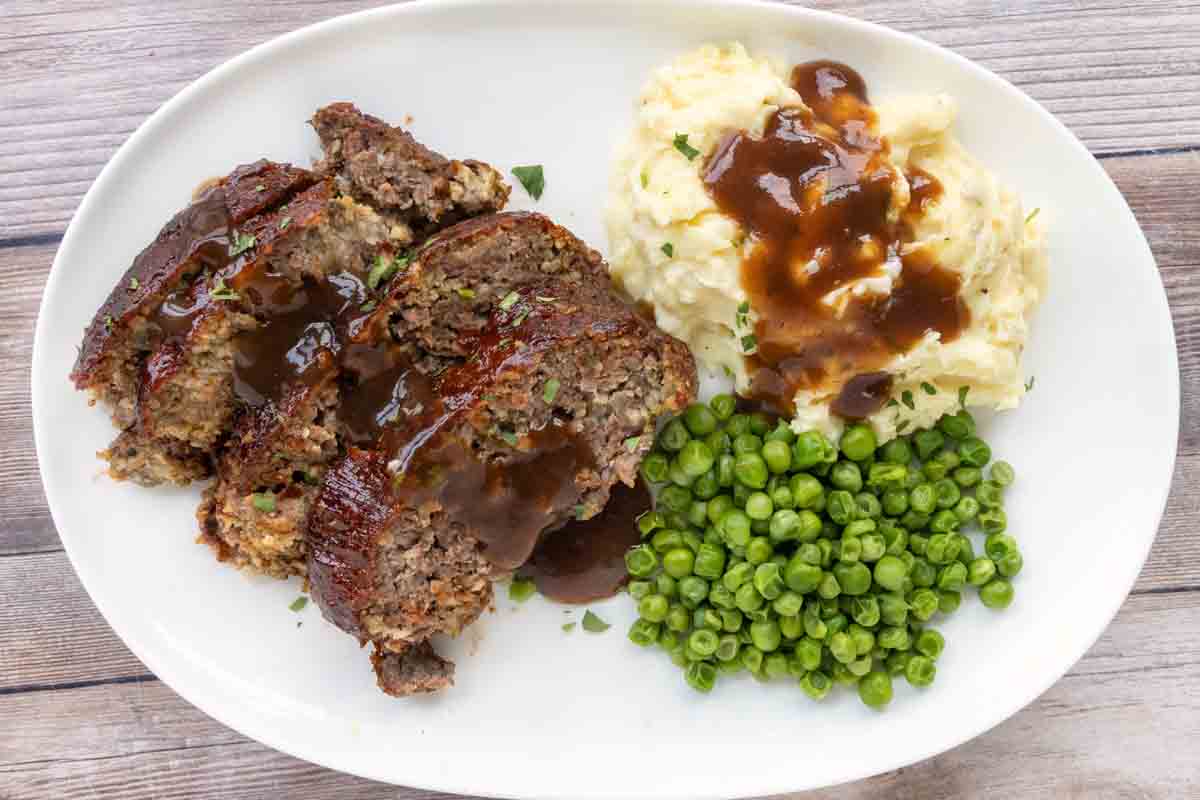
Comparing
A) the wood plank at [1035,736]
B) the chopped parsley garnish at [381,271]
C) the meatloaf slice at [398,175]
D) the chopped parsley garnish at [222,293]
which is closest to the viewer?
the chopped parsley garnish at [222,293]

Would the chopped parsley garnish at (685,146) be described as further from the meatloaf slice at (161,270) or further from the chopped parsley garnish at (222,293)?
the chopped parsley garnish at (222,293)

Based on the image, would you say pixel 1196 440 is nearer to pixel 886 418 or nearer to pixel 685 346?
pixel 886 418

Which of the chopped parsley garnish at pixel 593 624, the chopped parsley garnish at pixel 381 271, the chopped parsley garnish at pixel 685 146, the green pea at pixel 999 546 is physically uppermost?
the chopped parsley garnish at pixel 685 146

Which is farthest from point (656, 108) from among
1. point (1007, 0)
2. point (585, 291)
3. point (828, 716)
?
point (828, 716)

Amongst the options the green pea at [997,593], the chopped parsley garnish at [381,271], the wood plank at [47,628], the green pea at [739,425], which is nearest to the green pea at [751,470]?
the green pea at [739,425]

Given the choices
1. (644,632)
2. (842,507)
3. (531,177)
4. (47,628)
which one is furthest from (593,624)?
(47,628)

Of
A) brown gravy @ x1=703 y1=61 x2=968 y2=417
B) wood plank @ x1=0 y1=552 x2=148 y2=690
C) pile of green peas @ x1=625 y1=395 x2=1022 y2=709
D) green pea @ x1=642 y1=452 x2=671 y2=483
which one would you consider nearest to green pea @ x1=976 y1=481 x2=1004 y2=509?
pile of green peas @ x1=625 y1=395 x2=1022 y2=709
